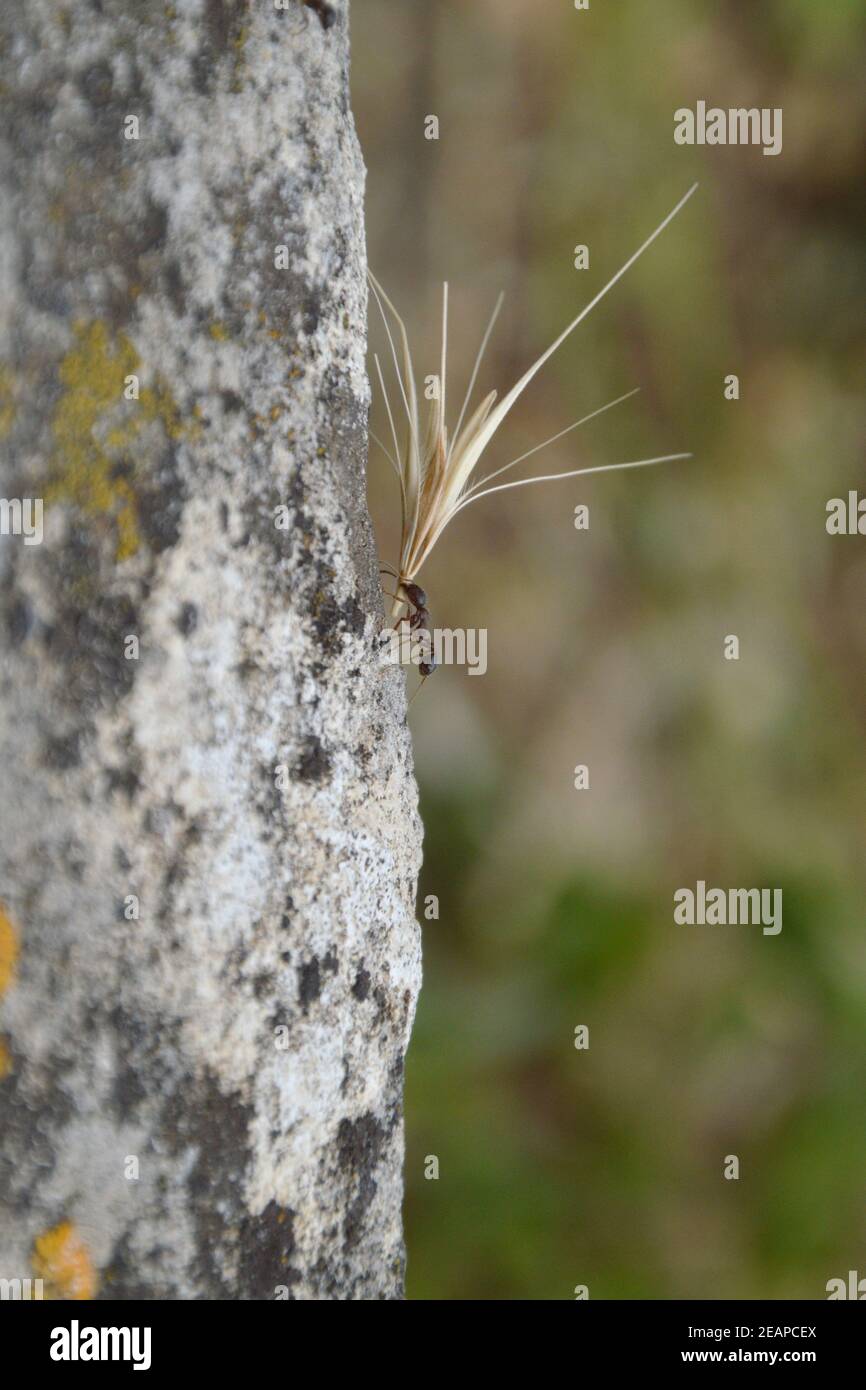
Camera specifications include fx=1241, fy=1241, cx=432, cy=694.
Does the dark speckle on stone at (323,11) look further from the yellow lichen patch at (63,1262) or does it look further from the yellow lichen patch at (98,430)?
the yellow lichen patch at (63,1262)

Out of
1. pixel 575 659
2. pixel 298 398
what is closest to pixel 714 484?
pixel 575 659

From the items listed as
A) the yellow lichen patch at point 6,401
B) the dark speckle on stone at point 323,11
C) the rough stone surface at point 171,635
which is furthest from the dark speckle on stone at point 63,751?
the dark speckle on stone at point 323,11

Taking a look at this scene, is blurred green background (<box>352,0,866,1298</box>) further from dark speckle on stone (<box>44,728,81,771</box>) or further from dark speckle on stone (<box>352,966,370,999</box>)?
dark speckle on stone (<box>44,728,81,771</box>)

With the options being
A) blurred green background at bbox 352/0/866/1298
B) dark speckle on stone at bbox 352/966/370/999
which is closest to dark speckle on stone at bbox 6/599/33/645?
dark speckle on stone at bbox 352/966/370/999

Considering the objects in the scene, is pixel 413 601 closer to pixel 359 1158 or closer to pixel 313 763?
pixel 313 763

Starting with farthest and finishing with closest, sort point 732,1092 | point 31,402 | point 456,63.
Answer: point 456,63
point 732,1092
point 31,402

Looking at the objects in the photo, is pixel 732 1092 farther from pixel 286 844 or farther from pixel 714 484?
pixel 286 844
